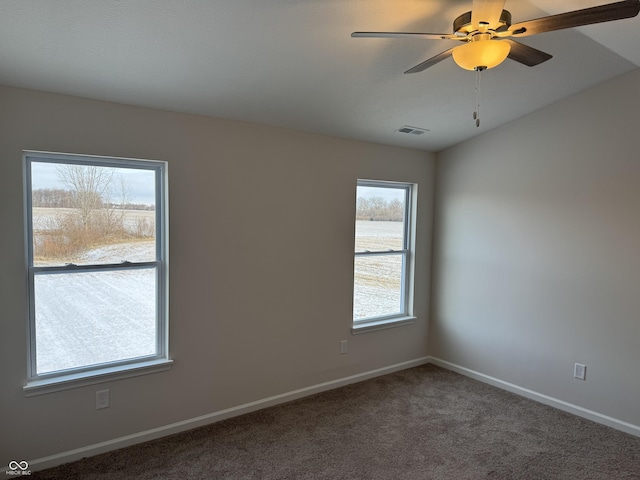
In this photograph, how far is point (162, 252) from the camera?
285 centimetres

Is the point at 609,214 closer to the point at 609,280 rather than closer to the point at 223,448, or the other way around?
the point at 609,280

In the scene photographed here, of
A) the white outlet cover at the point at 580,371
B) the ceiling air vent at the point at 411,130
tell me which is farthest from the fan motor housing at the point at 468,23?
the white outlet cover at the point at 580,371

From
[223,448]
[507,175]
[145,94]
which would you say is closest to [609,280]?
[507,175]

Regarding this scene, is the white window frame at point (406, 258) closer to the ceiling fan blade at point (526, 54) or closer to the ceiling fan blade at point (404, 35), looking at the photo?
the ceiling fan blade at point (526, 54)

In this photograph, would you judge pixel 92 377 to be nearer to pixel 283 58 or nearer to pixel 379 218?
pixel 283 58

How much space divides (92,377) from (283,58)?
2328mm

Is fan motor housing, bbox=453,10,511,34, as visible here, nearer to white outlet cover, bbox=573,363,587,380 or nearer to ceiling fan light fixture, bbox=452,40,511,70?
ceiling fan light fixture, bbox=452,40,511,70

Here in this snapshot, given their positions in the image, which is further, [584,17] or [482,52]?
[482,52]

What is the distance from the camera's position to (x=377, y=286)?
4125mm

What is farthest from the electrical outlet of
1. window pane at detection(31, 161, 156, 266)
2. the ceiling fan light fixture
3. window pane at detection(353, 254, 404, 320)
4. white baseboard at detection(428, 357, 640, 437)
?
white baseboard at detection(428, 357, 640, 437)

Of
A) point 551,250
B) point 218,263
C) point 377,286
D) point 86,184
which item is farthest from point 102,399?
point 551,250

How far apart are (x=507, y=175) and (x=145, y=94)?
3145mm

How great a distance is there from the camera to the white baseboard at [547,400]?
3.03 metres

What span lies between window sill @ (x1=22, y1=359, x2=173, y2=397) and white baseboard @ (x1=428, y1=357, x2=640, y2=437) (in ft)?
9.57
